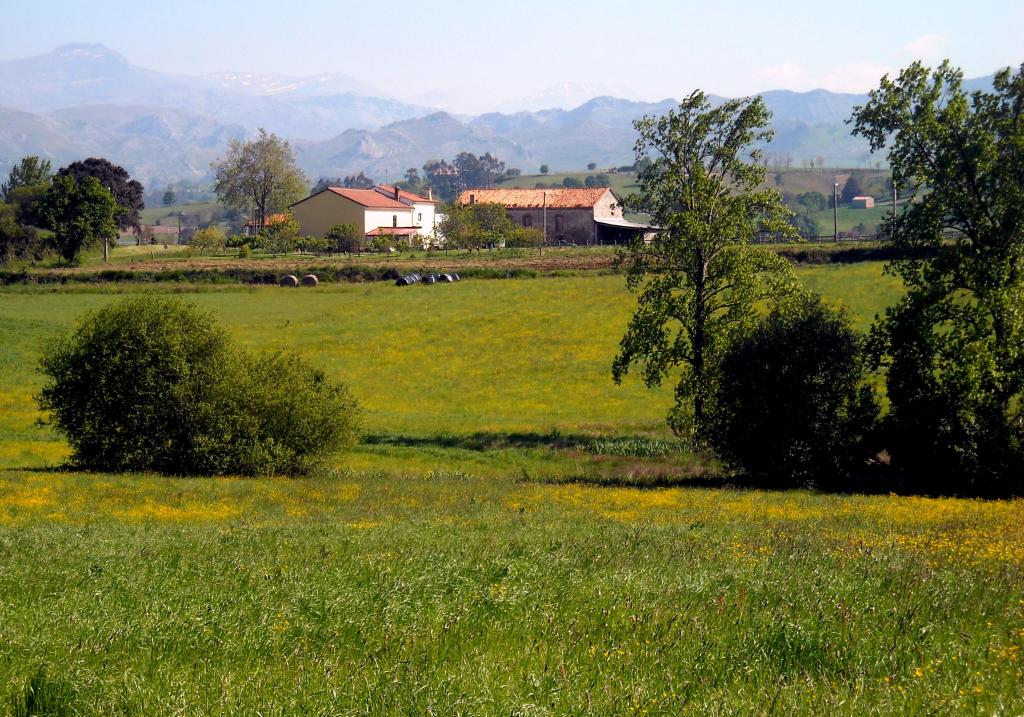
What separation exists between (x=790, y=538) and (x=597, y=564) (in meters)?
4.93

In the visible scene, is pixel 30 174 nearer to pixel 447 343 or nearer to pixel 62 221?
pixel 62 221

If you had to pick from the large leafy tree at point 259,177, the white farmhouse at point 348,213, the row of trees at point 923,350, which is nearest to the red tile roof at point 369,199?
the white farmhouse at point 348,213

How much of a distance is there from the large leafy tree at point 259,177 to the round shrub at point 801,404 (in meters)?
151

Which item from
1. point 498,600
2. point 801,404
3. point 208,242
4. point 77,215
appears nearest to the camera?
point 498,600

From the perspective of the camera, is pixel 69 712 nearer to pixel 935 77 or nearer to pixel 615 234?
pixel 935 77

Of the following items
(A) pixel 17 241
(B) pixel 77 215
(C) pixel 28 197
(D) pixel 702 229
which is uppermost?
(C) pixel 28 197

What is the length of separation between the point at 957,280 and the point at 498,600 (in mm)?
30034

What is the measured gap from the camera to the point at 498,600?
33.6 feet

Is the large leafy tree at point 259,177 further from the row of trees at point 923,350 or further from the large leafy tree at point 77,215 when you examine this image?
the row of trees at point 923,350

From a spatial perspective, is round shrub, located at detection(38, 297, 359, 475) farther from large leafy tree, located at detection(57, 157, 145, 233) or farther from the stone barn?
the stone barn

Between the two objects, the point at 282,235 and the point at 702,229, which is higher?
the point at 282,235

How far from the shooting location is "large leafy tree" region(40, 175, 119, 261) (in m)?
114

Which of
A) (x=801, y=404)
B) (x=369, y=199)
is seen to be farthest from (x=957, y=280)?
(x=369, y=199)

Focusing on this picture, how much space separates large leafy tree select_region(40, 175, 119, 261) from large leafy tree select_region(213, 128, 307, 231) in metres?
53.0
